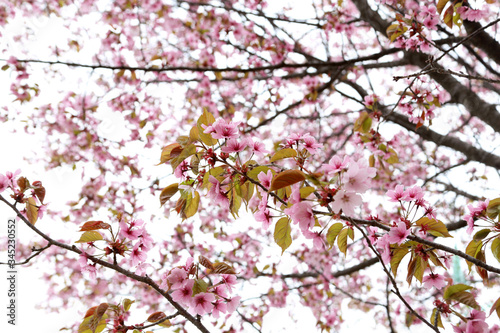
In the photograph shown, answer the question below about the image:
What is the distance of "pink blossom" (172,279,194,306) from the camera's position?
117cm

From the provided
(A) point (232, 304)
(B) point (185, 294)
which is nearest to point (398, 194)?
(A) point (232, 304)

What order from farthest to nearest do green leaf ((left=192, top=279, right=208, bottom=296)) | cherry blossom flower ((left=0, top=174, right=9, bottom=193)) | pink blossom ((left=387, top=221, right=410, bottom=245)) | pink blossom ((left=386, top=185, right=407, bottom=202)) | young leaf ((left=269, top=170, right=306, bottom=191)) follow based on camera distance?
1. cherry blossom flower ((left=0, top=174, right=9, bottom=193))
2. pink blossom ((left=386, top=185, right=407, bottom=202))
3. green leaf ((left=192, top=279, right=208, bottom=296))
4. pink blossom ((left=387, top=221, right=410, bottom=245))
5. young leaf ((left=269, top=170, right=306, bottom=191))

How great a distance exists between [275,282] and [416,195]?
3469 mm

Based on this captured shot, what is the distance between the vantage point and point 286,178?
0.91 m

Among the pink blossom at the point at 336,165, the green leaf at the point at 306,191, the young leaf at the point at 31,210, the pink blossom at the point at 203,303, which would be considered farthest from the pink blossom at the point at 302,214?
the young leaf at the point at 31,210

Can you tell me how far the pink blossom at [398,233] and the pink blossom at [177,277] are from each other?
72 cm

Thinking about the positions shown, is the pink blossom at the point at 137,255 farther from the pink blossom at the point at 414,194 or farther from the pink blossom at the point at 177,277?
the pink blossom at the point at 414,194

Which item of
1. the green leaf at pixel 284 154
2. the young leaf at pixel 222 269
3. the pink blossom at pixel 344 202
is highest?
the green leaf at pixel 284 154

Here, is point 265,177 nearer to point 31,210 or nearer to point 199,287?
point 199,287

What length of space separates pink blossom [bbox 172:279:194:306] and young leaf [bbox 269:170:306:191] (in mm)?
526

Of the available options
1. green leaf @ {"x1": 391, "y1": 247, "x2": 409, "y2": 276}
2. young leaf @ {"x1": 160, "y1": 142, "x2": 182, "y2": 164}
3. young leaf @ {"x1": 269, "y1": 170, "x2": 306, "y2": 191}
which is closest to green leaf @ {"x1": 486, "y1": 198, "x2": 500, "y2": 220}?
green leaf @ {"x1": 391, "y1": 247, "x2": 409, "y2": 276}

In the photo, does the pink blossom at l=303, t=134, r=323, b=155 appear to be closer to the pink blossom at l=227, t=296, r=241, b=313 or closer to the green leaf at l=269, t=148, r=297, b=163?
the green leaf at l=269, t=148, r=297, b=163

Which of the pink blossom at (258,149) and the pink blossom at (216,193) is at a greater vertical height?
the pink blossom at (258,149)

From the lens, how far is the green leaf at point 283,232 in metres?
1.12
